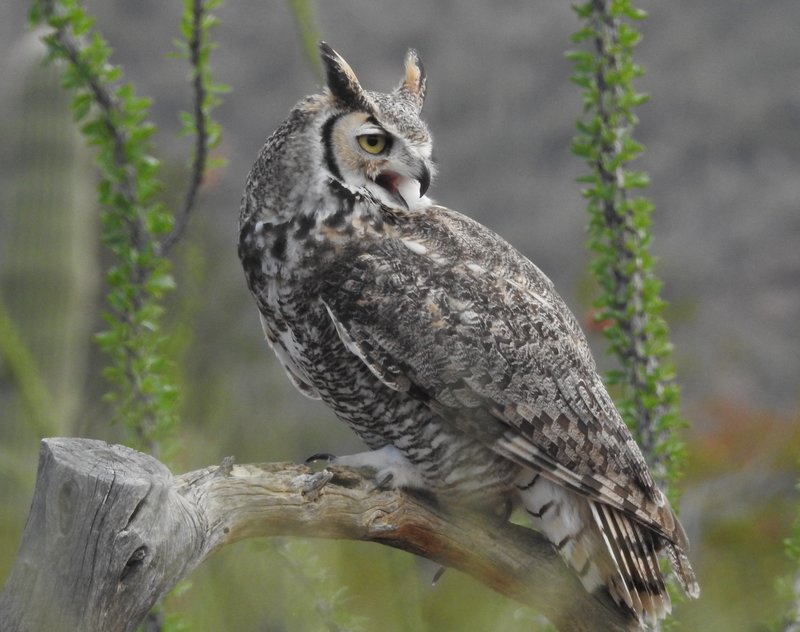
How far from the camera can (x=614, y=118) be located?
2350 millimetres

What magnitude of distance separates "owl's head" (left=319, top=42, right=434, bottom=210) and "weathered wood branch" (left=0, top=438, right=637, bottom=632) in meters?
0.60

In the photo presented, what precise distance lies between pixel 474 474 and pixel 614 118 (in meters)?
0.84

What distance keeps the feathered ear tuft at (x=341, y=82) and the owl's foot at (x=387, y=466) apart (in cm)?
70

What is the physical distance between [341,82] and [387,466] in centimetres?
78

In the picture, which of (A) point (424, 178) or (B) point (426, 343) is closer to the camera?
(B) point (426, 343)

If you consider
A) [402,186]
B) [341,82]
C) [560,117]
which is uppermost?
[560,117]

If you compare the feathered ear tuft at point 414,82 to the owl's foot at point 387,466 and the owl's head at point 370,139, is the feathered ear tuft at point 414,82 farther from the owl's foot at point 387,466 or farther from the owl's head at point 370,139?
the owl's foot at point 387,466

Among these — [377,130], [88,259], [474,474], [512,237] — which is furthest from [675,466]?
[512,237]

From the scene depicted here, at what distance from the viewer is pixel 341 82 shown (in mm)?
2121

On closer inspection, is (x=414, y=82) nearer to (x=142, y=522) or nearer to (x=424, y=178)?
(x=424, y=178)

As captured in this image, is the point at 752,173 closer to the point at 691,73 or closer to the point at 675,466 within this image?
the point at 691,73

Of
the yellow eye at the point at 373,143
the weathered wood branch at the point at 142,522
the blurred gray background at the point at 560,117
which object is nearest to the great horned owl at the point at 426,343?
the yellow eye at the point at 373,143

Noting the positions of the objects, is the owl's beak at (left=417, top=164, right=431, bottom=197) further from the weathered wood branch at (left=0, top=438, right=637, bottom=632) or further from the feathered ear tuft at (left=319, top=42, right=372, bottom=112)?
the weathered wood branch at (left=0, top=438, right=637, bottom=632)

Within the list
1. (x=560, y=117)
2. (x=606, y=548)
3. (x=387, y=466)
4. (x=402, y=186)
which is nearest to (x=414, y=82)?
(x=402, y=186)
